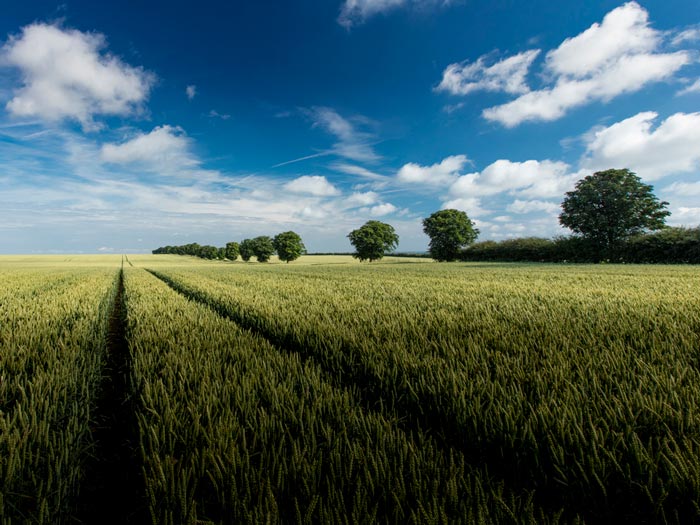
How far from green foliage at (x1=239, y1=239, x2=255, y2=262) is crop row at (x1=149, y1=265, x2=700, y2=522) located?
93.3m

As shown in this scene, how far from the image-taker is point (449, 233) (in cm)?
5481

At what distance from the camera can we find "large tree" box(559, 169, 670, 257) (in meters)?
37.2

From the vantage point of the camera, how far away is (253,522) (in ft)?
3.66

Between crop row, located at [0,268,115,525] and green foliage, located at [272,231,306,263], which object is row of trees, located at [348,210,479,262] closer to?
green foliage, located at [272,231,306,263]

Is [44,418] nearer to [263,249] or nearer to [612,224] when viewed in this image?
[612,224]

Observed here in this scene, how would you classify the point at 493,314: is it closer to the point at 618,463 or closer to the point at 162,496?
the point at 618,463

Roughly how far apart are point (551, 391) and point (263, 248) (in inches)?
3536

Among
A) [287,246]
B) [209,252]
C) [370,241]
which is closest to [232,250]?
[209,252]

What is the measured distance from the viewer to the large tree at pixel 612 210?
37.2 m

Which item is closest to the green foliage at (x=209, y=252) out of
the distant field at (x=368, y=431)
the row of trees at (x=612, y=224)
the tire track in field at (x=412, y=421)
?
the row of trees at (x=612, y=224)

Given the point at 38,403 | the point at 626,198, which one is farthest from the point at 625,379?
the point at 626,198

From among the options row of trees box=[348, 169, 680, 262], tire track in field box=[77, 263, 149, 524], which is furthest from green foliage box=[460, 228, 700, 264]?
tire track in field box=[77, 263, 149, 524]

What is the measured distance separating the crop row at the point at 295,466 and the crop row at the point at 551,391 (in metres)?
0.24

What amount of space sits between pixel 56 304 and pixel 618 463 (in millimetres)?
9639
